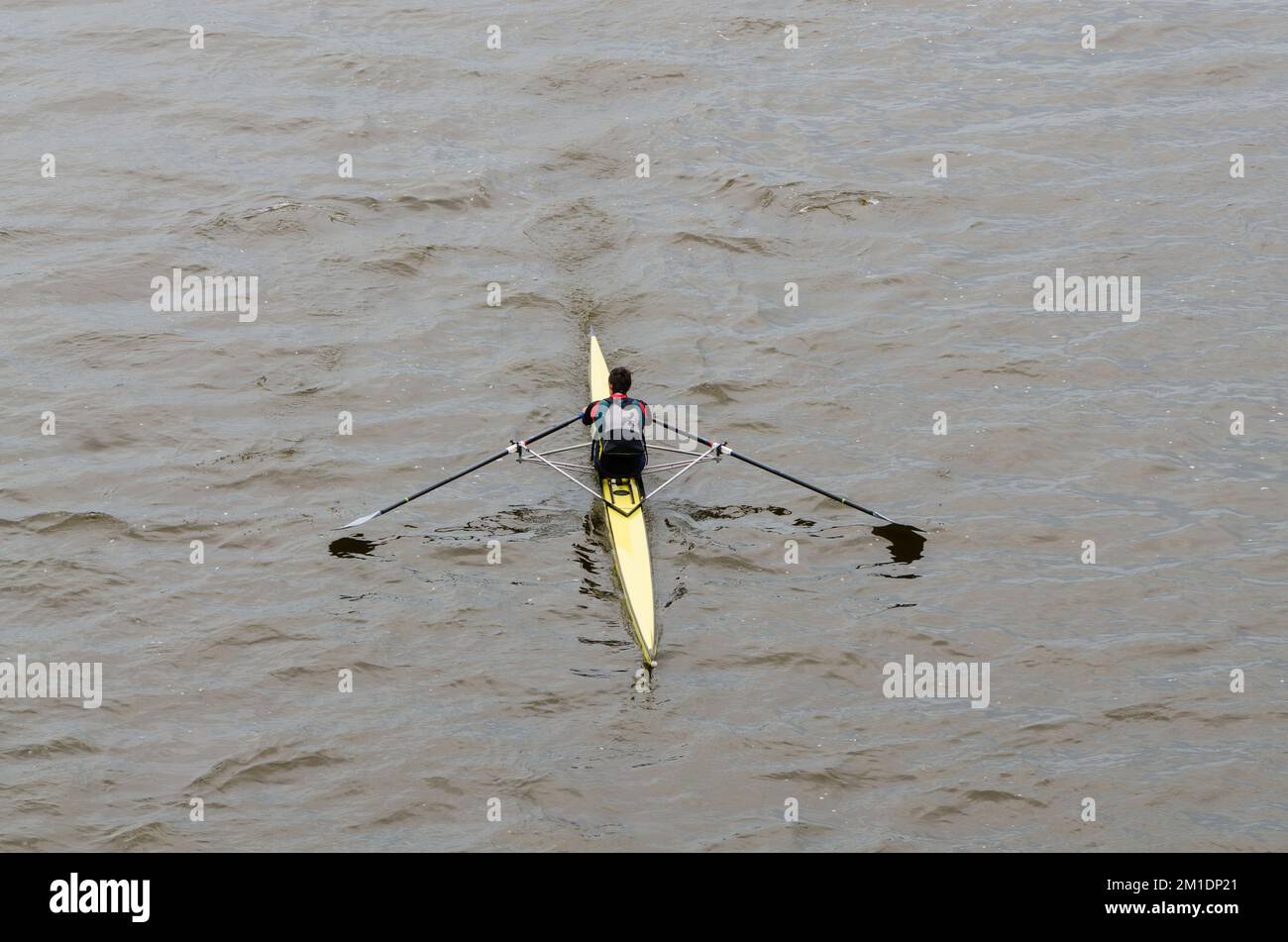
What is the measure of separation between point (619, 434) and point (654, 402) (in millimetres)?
2755

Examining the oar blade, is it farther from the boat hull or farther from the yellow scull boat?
the boat hull

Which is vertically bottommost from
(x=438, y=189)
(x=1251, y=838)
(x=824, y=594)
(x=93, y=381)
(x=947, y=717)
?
(x=1251, y=838)

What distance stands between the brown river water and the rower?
738 millimetres

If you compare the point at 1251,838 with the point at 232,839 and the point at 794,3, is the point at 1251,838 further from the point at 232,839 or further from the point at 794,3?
the point at 794,3

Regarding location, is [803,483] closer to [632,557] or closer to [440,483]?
[632,557]

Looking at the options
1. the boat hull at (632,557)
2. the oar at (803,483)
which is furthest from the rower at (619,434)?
the oar at (803,483)

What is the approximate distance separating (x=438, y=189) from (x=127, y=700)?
1161cm

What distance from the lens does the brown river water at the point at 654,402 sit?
42.5 feet

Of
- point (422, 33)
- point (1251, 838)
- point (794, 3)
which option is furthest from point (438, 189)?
point (1251, 838)

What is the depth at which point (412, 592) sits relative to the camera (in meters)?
15.3

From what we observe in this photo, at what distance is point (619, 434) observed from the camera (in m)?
15.7

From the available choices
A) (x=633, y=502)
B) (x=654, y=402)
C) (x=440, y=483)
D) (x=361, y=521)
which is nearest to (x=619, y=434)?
(x=633, y=502)

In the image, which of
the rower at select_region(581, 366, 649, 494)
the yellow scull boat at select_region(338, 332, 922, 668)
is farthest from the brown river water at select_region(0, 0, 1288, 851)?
the rower at select_region(581, 366, 649, 494)

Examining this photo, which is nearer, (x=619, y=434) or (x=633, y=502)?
(x=619, y=434)
